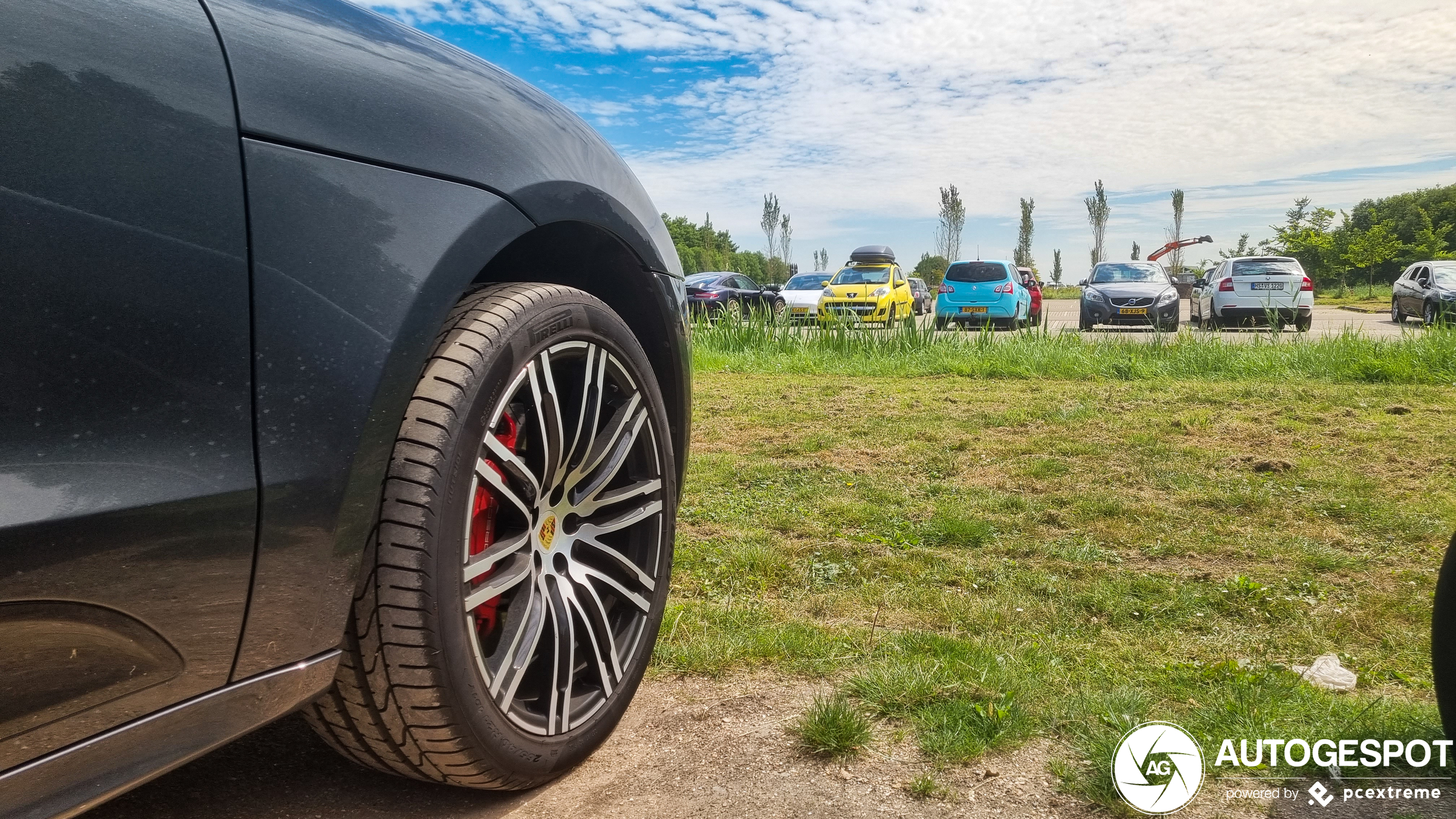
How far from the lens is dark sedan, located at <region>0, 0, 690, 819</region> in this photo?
3.77 feet

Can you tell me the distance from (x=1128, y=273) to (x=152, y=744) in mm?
22112

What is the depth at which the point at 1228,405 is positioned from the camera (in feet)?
24.4

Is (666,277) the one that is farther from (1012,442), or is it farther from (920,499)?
(1012,442)

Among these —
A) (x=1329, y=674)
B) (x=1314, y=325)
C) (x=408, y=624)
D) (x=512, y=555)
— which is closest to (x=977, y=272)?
(x=1314, y=325)

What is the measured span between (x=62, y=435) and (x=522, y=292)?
86 cm

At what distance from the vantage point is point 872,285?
2272 cm

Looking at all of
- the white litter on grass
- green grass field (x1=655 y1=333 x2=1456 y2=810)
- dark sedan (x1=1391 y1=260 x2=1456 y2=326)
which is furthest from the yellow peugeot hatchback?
the white litter on grass

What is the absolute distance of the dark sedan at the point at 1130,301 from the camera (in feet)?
63.1

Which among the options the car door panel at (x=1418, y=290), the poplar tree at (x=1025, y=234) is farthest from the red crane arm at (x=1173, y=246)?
the car door panel at (x=1418, y=290)

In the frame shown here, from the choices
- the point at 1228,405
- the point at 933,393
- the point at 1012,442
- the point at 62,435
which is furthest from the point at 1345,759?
the point at 933,393

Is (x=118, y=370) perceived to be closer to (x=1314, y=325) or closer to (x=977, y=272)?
(x=977, y=272)

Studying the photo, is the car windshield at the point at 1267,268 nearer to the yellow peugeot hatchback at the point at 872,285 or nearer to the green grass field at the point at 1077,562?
the yellow peugeot hatchback at the point at 872,285

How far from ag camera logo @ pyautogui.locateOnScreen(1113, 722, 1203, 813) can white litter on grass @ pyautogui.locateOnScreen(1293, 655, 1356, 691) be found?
2.01 ft

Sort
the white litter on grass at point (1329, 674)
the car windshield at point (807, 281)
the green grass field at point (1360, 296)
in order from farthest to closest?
the green grass field at point (1360, 296) → the car windshield at point (807, 281) → the white litter on grass at point (1329, 674)
